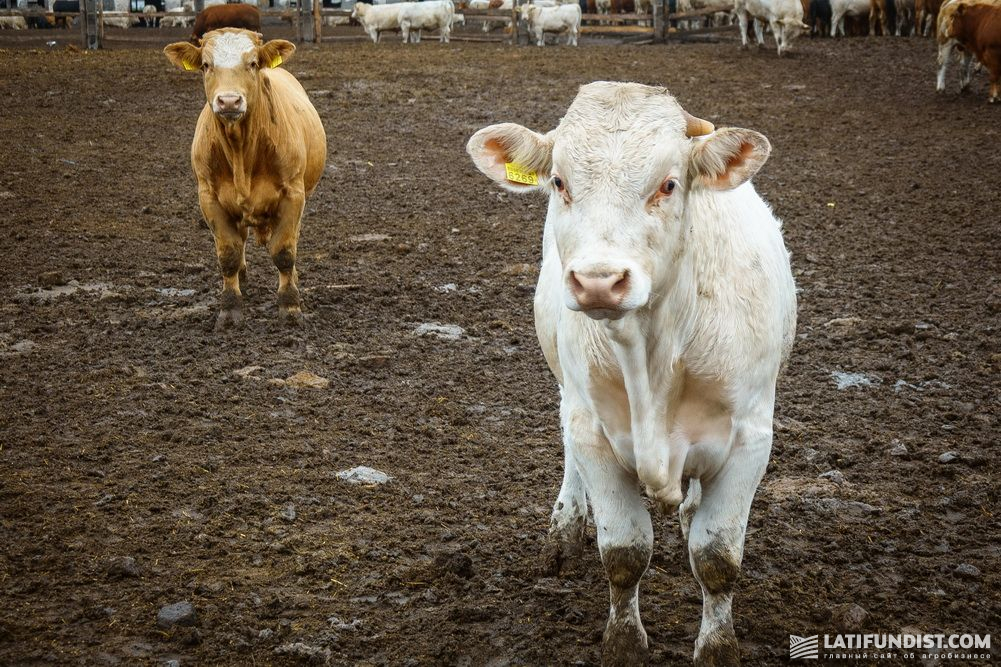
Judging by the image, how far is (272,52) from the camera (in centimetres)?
709

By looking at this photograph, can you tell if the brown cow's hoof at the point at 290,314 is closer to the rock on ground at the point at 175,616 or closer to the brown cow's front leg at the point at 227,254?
the brown cow's front leg at the point at 227,254

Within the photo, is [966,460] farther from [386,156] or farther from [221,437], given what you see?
[386,156]

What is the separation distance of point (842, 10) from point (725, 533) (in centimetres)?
2634

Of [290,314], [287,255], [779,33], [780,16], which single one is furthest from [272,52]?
[779,33]

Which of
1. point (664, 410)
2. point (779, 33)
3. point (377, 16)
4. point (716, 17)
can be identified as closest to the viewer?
point (664, 410)

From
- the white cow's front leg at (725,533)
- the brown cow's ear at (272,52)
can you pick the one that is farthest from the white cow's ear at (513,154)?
the brown cow's ear at (272,52)

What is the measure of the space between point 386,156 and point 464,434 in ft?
24.0

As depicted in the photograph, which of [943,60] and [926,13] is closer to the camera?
[943,60]

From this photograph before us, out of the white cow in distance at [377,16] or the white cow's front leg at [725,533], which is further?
the white cow in distance at [377,16]

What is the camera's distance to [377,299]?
7.34 meters

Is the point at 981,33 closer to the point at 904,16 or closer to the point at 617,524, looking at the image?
the point at 904,16

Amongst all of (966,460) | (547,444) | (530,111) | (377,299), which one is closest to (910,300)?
(966,460)

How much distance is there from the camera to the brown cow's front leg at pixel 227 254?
22.7 feet

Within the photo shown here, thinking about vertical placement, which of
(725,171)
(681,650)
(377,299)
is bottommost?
(681,650)
